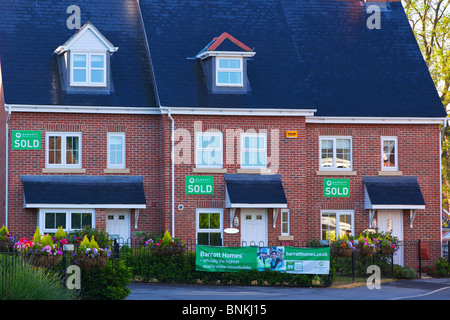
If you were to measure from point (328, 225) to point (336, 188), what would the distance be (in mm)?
1562

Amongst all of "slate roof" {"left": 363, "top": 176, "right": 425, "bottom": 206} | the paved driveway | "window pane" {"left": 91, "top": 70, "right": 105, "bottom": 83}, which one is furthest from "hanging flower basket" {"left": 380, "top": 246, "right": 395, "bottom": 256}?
"window pane" {"left": 91, "top": 70, "right": 105, "bottom": 83}

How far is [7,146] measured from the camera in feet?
103

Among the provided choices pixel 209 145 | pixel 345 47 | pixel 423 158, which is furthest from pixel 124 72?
pixel 423 158

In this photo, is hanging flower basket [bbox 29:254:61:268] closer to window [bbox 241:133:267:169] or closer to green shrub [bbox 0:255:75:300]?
green shrub [bbox 0:255:75:300]

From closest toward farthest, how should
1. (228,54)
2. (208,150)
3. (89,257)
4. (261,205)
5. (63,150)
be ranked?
(89,257)
(261,205)
(63,150)
(208,150)
(228,54)

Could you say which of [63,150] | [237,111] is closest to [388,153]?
[237,111]

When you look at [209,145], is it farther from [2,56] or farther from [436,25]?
[436,25]

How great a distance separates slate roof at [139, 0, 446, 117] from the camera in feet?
109

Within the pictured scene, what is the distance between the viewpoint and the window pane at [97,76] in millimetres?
32659

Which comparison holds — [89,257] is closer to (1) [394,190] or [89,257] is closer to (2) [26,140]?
(2) [26,140]

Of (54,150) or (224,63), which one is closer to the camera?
(54,150)

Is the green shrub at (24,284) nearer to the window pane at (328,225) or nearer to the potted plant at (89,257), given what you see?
the potted plant at (89,257)

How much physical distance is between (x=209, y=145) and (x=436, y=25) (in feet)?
70.3

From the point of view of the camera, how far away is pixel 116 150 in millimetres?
32750
